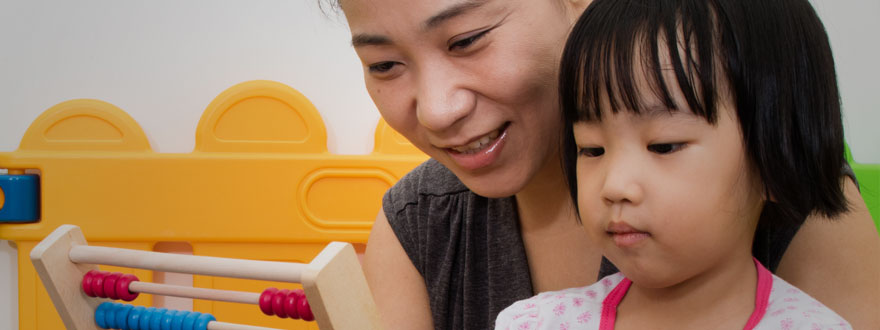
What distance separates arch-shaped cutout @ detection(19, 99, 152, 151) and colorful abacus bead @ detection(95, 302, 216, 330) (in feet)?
1.59

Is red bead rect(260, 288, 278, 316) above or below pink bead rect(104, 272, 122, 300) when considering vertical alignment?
below

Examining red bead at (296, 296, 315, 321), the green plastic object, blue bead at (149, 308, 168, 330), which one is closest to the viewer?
red bead at (296, 296, 315, 321)

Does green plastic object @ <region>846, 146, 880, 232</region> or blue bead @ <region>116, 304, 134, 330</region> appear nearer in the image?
blue bead @ <region>116, 304, 134, 330</region>

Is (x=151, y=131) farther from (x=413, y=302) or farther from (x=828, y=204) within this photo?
(x=828, y=204)

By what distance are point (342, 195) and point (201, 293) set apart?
1.56 feet

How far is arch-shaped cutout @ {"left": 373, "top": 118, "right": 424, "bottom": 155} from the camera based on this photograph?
4.29ft

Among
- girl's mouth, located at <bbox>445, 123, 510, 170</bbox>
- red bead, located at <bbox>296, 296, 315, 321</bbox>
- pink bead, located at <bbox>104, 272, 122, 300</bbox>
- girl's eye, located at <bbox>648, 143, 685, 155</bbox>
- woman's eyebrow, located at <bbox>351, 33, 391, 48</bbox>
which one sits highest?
woman's eyebrow, located at <bbox>351, 33, 391, 48</bbox>

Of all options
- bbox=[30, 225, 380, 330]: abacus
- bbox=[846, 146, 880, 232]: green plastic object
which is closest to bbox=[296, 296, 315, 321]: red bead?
bbox=[30, 225, 380, 330]: abacus

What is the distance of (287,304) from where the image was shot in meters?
0.77

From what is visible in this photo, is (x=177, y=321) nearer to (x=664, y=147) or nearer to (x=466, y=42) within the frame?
(x=466, y=42)

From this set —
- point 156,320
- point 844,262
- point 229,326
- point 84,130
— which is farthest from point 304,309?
point 84,130

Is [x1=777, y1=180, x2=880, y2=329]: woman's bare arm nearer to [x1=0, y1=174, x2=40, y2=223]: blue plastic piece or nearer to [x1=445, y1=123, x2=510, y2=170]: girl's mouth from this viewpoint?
[x1=445, y1=123, x2=510, y2=170]: girl's mouth

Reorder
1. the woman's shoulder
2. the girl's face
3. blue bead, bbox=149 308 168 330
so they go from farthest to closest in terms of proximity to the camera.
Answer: the woman's shoulder → blue bead, bbox=149 308 168 330 → the girl's face

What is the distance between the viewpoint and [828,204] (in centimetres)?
59
